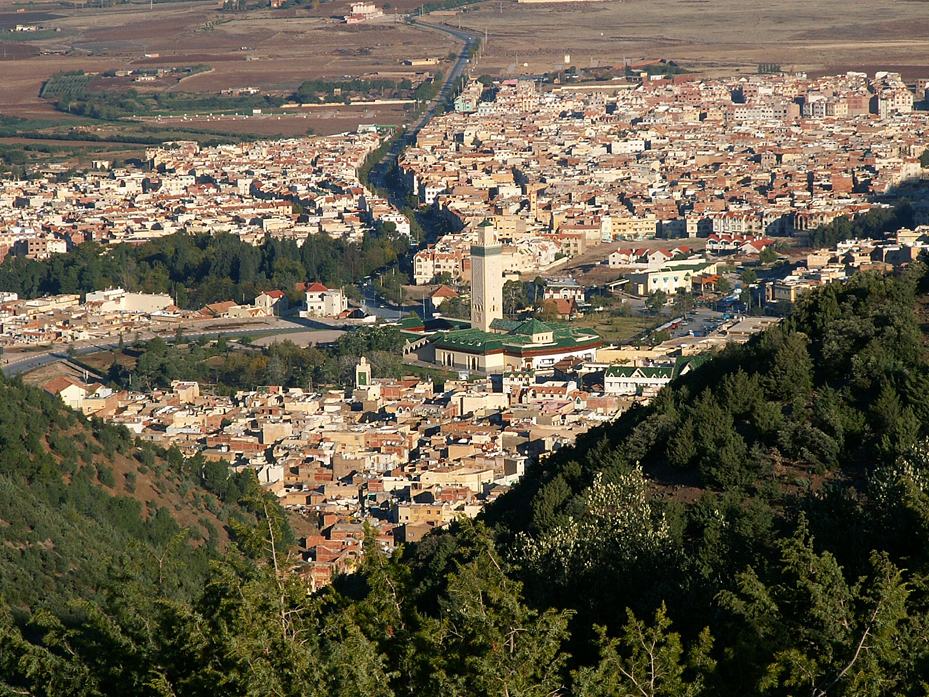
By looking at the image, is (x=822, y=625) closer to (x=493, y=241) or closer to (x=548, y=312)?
(x=493, y=241)

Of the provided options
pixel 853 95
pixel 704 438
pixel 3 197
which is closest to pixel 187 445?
pixel 704 438

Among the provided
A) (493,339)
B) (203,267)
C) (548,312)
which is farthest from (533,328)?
(203,267)

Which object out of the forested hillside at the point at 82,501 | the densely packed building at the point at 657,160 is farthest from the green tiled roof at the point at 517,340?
the forested hillside at the point at 82,501

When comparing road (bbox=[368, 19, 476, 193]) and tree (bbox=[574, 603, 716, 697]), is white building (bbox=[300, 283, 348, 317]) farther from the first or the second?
tree (bbox=[574, 603, 716, 697])

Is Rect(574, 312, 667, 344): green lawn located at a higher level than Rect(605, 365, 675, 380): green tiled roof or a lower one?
lower

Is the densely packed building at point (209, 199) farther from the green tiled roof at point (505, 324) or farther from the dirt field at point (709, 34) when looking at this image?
the dirt field at point (709, 34)

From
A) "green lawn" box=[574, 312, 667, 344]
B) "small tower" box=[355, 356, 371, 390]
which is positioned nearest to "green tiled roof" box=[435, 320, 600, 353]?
"green lawn" box=[574, 312, 667, 344]

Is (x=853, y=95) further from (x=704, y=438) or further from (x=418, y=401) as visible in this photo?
(x=704, y=438)
